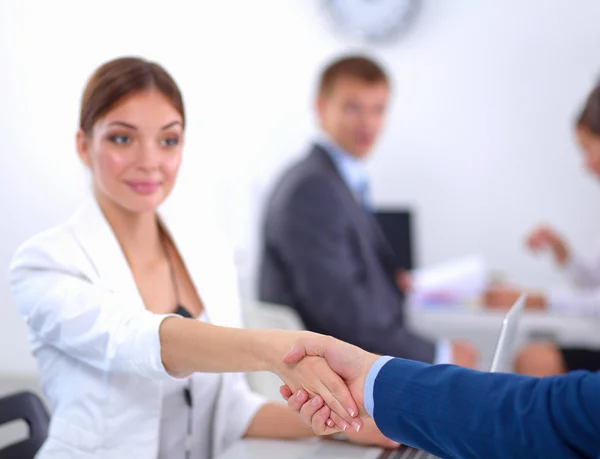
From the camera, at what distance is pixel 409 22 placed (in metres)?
3.80

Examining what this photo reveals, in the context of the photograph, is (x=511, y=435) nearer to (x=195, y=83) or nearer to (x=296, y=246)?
(x=296, y=246)

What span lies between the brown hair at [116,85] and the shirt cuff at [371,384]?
53 cm

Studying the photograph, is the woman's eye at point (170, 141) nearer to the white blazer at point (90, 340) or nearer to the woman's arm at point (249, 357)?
the white blazer at point (90, 340)

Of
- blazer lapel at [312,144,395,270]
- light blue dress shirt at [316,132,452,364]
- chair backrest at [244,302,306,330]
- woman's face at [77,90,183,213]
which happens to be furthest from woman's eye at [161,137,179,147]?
light blue dress shirt at [316,132,452,364]

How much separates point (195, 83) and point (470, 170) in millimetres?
1916

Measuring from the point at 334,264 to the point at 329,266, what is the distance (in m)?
0.02

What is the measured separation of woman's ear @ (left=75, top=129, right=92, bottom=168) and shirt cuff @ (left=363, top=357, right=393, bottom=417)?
1.82ft

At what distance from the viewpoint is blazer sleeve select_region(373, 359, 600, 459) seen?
0.89m

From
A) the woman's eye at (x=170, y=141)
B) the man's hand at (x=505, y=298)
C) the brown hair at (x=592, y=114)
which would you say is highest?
the woman's eye at (x=170, y=141)

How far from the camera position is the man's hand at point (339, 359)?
1112mm

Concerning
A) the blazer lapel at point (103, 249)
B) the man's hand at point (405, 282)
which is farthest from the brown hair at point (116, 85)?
the man's hand at point (405, 282)

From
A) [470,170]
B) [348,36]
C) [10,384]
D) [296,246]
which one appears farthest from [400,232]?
[10,384]

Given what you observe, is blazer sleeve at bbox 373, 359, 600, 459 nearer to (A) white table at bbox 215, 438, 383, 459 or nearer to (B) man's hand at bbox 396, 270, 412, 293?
(A) white table at bbox 215, 438, 383, 459

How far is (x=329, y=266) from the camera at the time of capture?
222 centimetres
